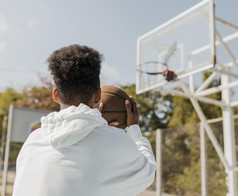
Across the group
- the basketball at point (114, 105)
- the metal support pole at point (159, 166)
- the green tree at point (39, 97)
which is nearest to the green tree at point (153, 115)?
the green tree at point (39, 97)

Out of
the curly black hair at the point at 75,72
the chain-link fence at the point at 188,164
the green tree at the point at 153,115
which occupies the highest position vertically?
the green tree at the point at 153,115

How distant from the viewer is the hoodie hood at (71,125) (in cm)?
122

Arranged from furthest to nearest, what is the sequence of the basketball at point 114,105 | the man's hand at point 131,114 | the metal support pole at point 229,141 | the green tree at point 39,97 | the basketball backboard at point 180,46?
the green tree at point 39,97 < the metal support pole at point 229,141 < the basketball backboard at point 180,46 < the basketball at point 114,105 < the man's hand at point 131,114

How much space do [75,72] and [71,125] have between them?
0.21 meters

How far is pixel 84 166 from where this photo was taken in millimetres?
1211

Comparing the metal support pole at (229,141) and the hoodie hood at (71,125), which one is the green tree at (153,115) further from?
the hoodie hood at (71,125)

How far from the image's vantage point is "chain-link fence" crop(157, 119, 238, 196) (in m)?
9.30

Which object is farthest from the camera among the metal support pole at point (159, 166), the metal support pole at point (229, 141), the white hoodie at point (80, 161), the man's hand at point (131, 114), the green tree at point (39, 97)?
the green tree at point (39, 97)

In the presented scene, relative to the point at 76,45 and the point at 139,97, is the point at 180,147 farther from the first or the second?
the point at 76,45

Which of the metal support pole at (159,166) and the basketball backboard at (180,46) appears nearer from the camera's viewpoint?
the basketball backboard at (180,46)

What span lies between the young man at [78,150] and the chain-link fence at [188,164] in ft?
23.1

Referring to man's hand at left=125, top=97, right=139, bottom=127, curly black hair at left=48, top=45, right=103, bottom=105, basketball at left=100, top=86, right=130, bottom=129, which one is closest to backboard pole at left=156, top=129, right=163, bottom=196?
basketball at left=100, top=86, right=130, bottom=129

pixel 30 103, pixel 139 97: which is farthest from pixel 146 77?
pixel 30 103

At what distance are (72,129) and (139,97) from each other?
17193mm
